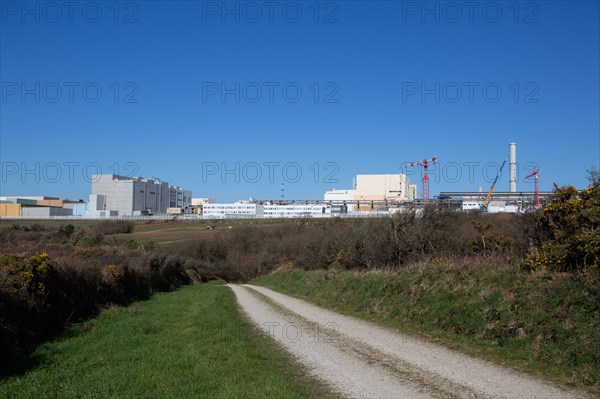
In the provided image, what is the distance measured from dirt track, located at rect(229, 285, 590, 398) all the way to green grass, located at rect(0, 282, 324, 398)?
67cm

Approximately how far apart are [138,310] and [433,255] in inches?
589

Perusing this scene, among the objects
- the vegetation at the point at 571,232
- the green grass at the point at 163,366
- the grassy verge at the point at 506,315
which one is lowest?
the green grass at the point at 163,366

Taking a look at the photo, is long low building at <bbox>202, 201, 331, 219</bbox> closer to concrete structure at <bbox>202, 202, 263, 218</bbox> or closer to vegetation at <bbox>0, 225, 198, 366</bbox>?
concrete structure at <bbox>202, 202, 263, 218</bbox>

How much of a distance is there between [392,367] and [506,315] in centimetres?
396

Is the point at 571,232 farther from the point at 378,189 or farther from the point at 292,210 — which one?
the point at 378,189

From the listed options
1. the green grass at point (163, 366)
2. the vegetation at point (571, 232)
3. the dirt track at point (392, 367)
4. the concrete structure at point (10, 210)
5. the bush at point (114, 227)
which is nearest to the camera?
the dirt track at point (392, 367)

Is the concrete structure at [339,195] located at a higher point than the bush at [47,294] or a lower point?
higher

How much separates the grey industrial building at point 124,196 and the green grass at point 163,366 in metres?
118

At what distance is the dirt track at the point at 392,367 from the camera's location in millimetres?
8109

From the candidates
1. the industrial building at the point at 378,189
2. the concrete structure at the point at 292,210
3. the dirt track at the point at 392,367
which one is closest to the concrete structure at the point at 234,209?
the concrete structure at the point at 292,210

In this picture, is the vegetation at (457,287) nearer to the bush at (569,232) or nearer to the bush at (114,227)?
the bush at (569,232)

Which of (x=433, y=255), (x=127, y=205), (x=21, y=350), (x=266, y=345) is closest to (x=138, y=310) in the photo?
(x=21, y=350)

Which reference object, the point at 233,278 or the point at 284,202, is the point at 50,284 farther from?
the point at 284,202

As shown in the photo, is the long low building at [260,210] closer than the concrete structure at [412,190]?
Yes
